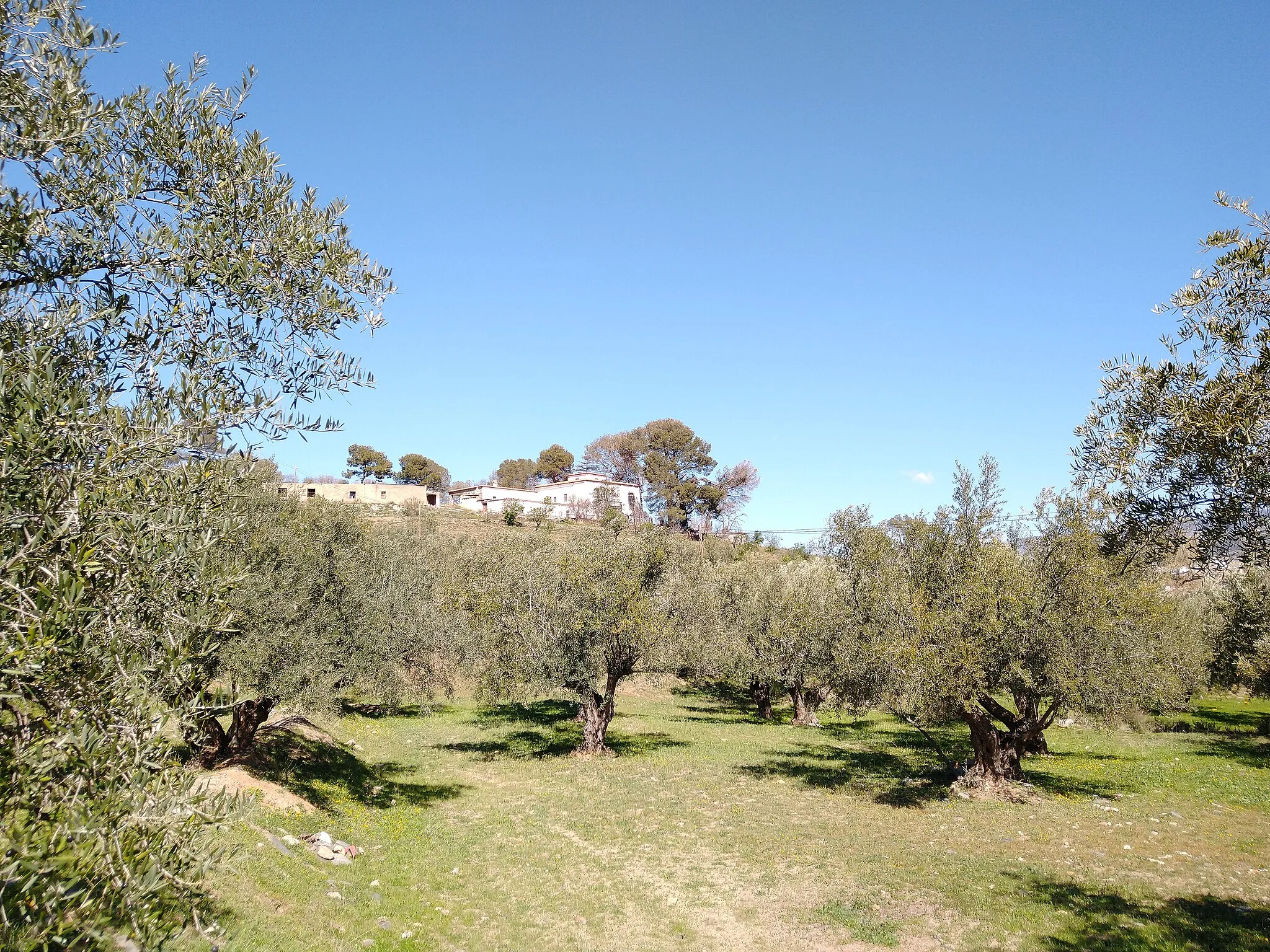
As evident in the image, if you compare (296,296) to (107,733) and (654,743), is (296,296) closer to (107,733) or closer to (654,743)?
(107,733)

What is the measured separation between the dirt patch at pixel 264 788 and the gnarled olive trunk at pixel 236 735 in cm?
93

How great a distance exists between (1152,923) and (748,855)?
841 centimetres

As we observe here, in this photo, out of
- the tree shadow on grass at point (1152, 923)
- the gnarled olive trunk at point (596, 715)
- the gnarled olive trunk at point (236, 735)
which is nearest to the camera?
the tree shadow on grass at point (1152, 923)

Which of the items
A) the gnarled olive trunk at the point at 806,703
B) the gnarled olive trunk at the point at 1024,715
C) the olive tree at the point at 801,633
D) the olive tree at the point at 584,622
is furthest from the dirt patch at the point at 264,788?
the gnarled olive trunk at the point at 806,703

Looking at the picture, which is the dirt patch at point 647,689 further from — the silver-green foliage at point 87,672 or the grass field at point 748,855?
the silver-green foliage at point 87,672

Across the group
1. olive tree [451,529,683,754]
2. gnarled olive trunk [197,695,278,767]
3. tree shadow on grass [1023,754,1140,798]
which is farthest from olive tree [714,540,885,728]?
gnarled olive trunk [197,695,278,767]

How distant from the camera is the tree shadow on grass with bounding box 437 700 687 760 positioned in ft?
104

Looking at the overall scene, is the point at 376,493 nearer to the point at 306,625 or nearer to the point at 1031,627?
the point at 306,625

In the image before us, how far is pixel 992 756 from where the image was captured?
889 inches

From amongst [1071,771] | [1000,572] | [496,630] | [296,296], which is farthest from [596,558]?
[296,296]

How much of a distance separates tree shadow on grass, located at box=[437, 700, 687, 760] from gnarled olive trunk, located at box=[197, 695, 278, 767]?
1141 cm

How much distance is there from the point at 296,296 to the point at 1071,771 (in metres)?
31.8

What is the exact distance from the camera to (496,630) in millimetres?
30375

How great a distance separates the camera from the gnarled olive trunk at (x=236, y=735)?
2005 centimetres
